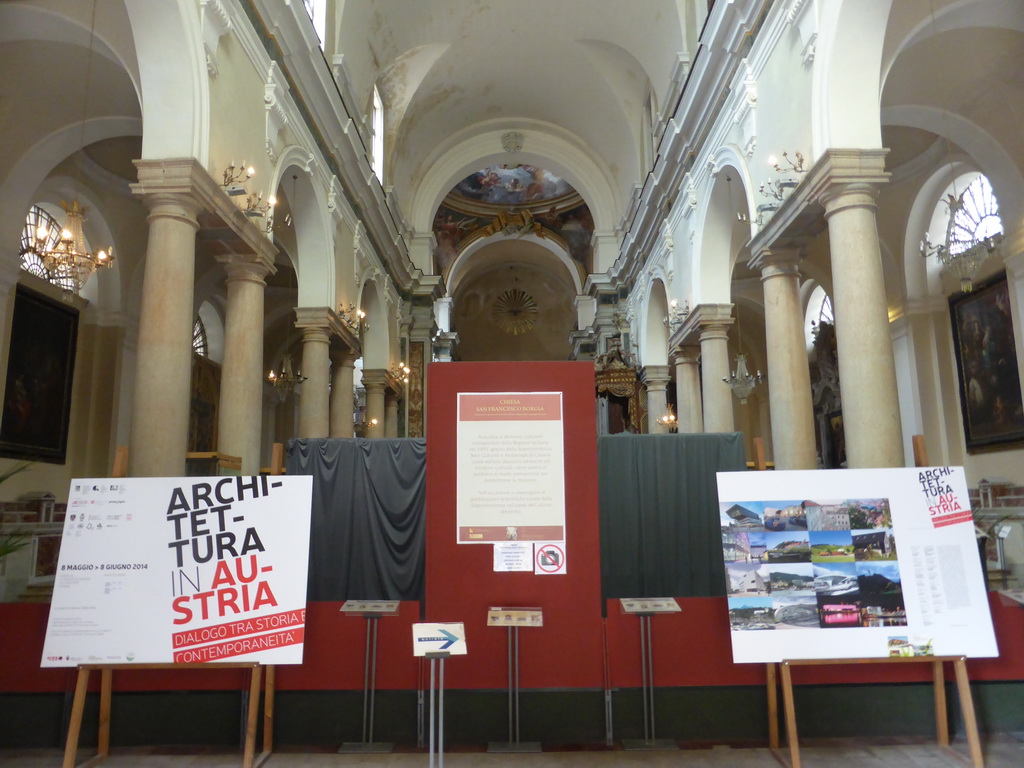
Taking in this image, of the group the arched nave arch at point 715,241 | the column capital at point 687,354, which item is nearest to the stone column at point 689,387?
the column capital at point 687,354

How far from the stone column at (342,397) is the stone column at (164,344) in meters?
7.00

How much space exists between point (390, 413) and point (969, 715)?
16.0 m

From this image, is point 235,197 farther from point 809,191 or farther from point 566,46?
point 566,46

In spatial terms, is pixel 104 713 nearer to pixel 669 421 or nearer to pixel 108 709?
pixel 108 709

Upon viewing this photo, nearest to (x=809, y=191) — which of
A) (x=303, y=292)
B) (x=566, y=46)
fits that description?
(x=303, y=292)

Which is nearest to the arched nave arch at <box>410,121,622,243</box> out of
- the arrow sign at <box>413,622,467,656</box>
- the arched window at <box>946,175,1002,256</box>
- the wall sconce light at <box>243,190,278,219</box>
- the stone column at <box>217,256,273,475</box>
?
the arched window at <box>946,175,1002,256</box>

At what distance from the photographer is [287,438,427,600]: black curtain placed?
7754mm

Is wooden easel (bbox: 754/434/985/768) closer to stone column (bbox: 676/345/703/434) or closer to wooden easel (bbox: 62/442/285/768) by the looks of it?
wooden easel (bbox: 62/442/285/768)

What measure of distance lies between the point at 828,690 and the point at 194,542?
447 cm

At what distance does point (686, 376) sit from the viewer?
14.4 m

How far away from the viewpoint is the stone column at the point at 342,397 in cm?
1409

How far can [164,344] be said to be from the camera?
269 inches

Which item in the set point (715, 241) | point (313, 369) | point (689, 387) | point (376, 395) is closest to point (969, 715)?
point (715, 241)

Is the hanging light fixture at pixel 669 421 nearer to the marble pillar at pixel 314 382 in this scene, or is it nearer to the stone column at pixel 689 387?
the stone column at pixel 689 387
